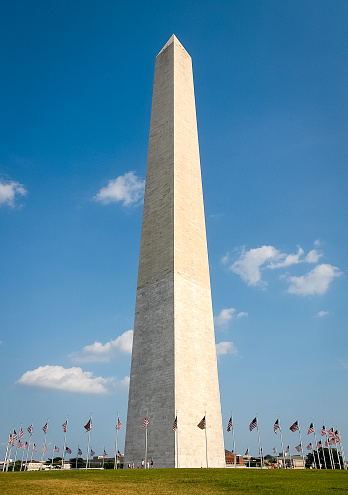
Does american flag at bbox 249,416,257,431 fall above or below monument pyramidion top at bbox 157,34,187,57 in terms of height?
below

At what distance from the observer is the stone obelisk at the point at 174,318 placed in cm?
2606

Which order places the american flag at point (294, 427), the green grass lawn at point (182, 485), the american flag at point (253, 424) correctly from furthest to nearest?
the american flag at point (294, 427) < the american flag at point (253, 424) < the green grass lawn at point (182, 485)

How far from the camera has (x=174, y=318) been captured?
2800 centimetres

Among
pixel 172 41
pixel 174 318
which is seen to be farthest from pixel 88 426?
pixel 172 41

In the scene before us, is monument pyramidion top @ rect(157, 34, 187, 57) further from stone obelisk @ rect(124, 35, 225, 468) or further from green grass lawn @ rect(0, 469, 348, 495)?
green grass lawn @ rect(0, 469, 348, 495)

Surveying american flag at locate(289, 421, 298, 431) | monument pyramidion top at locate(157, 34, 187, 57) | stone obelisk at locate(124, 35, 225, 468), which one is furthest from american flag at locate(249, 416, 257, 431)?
monument pyramidion top at locate(157, 34, 187, 57)

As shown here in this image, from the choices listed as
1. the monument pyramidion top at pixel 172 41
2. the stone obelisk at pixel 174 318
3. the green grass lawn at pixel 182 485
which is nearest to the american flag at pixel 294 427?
the stone obelisk at pixel 174 318

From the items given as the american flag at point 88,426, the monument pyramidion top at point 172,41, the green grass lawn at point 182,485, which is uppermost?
the monument pyramidion top at point 172,41

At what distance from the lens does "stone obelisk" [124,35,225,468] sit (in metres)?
26.1

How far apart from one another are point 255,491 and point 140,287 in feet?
61.5

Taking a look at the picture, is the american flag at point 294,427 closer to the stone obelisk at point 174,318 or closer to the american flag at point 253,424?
the american flag at point 253,424

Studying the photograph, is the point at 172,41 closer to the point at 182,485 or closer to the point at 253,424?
the point at 253,424

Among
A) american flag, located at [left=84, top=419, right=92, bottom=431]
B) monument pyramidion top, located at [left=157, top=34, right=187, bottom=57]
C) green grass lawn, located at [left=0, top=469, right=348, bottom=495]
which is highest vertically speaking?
monument pyramidion top, located at [left=157, top=34, right=187, bottom=57]

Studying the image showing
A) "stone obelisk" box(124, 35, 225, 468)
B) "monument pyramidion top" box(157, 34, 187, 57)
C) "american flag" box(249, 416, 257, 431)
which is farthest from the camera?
"monument pyramidion top" box(157, 34, 187, 57)
